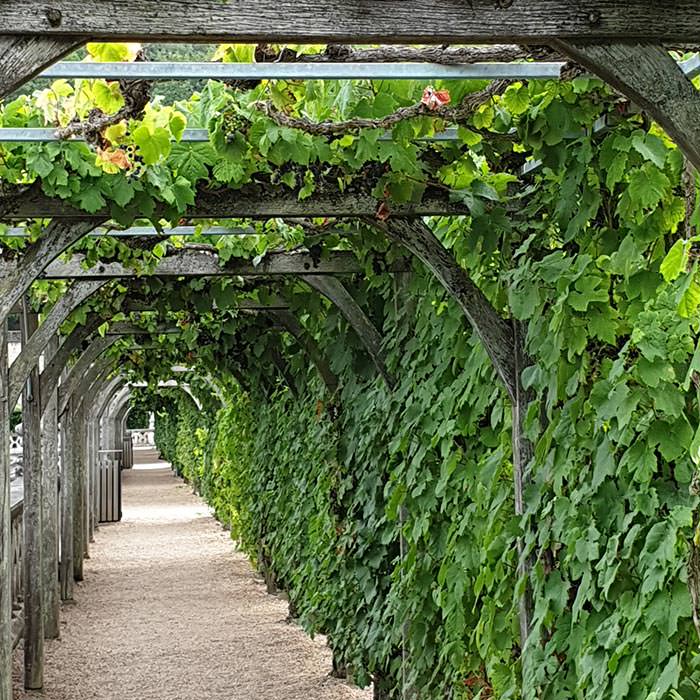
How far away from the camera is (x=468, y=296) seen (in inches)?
163

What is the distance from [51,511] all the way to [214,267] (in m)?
3.99

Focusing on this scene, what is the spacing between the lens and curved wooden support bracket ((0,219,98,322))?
4.48 metres

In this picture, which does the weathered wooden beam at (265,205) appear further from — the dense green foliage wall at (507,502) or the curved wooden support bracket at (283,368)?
the curved wooden support bracket at (283,368)

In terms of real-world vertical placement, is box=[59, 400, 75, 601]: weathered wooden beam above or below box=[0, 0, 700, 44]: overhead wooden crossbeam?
below

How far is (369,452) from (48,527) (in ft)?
12.3

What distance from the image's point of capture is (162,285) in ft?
24.0

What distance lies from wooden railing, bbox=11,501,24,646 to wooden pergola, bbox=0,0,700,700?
0.21 m

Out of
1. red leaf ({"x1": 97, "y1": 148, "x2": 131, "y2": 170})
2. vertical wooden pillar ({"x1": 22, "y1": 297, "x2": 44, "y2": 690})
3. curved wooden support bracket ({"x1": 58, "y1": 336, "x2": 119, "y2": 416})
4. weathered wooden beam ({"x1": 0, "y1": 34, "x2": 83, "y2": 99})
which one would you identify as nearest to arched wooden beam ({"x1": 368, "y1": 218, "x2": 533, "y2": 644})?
red leaf ({"x1": 97, "y1": 148, "x2": 131, "y2": 170})

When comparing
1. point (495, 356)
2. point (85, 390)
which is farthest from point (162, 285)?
point (85, 390)

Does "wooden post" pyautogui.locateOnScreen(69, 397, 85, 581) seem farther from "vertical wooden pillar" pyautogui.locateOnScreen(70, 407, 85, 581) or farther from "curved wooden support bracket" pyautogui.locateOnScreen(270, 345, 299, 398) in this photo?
"curved wooden support bracket" pyautogui.locateOnScreen(270, 345, 299, 398)

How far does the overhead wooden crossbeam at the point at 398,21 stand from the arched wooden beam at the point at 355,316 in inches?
156

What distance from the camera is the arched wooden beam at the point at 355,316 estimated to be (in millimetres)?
6070

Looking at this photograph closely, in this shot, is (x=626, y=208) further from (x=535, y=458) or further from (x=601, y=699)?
(x=601, y=699)

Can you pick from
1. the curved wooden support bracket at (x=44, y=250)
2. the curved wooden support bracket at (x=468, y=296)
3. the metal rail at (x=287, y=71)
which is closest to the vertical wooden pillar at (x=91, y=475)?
the curved wooden support bracket at (x=44, y=250)
